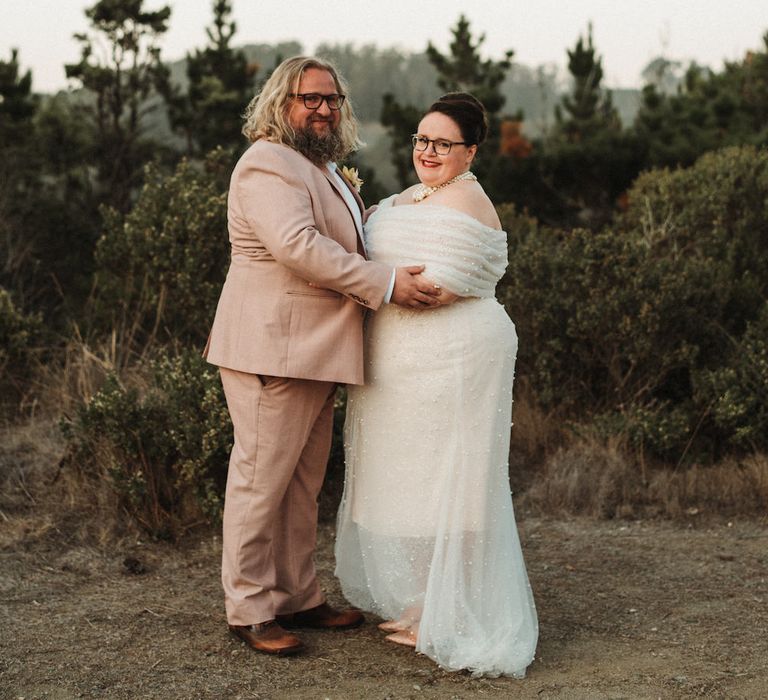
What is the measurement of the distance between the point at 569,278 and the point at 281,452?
3.94 m

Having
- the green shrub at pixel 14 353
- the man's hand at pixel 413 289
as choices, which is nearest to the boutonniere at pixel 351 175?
the man's hand at pixel 413 289

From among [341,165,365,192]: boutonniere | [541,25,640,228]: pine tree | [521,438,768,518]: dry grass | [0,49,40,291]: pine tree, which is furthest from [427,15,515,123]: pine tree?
[341,165,365,192]: boutonniere

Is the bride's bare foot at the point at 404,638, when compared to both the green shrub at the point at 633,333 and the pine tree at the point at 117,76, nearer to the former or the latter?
the green shrub at the point at 633,333

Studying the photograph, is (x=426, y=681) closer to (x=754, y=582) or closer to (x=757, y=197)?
(x=754, y=582)

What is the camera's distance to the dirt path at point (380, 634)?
3830 millimetres

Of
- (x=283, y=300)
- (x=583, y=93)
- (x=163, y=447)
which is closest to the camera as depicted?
(x=283, y=300)

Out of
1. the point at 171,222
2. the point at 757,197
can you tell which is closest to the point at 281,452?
the point at 171,222

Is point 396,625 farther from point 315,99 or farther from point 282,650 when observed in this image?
point 315,99

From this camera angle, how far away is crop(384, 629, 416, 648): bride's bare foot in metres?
4.16

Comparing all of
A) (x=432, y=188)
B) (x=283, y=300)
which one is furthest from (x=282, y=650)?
(x=432, y=188)

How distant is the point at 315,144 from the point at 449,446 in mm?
1265

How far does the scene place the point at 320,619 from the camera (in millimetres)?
4441

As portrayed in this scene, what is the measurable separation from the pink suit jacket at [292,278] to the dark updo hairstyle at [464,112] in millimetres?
535

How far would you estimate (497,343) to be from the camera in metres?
4.01
